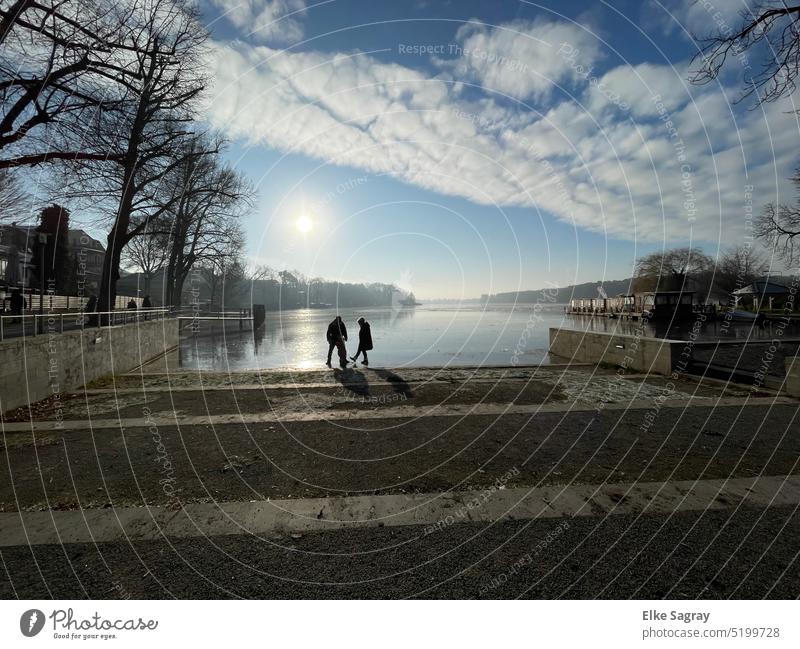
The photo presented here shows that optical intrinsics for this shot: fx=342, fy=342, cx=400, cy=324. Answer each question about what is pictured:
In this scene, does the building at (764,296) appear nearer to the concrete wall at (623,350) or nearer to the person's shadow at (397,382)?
the concrete wall at (623,350)

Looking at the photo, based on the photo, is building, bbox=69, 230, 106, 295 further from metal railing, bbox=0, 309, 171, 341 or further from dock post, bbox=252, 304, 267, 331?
metal railing, bbox=0, 309, 171, 341

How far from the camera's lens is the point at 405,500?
3822mm

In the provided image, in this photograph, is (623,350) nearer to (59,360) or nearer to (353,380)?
(353,380)

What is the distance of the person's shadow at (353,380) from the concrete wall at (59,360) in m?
7.08

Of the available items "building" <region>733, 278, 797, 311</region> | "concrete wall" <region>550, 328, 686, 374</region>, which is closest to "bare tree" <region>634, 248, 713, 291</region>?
"building" <region>733, 278, 797, 311</region>

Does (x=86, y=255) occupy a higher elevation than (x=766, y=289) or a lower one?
higher

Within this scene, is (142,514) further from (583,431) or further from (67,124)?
(67,124)

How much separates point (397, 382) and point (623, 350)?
8.35m

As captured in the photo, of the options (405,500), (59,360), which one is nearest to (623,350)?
(405,500)

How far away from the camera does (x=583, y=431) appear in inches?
235

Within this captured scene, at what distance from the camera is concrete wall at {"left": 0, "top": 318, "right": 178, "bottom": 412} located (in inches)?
288

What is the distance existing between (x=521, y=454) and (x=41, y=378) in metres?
10.9

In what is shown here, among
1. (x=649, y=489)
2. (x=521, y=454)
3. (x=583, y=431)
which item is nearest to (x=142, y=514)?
(x=521, y=454)
